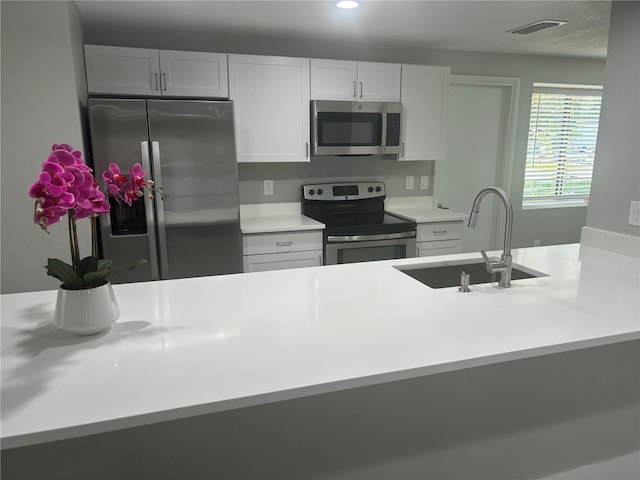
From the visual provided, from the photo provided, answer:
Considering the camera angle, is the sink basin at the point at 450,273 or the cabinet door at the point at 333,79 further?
the cabinet door at the point at 333,79

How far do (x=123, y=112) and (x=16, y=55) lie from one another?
1.92 ft

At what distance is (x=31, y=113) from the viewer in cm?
251

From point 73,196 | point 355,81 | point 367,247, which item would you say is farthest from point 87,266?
point 355,81

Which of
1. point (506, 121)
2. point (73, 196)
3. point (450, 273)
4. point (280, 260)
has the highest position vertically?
point (506, 121)

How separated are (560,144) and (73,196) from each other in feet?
16.5

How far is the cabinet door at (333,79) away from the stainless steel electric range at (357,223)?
739mm

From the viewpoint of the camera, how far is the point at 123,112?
273 cm

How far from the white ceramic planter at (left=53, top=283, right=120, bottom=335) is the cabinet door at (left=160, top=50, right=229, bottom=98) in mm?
2228

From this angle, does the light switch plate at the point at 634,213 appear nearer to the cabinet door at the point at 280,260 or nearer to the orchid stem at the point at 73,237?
the cabinet door at the point at 280,260

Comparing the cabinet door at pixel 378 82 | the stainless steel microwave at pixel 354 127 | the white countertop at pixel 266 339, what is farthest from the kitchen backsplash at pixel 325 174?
the white countertop at pixel 266 339

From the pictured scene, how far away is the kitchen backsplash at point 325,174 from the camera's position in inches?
144

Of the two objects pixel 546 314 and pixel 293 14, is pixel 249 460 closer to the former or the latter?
pixel 546 314

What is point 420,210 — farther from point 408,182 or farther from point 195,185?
point 195,185

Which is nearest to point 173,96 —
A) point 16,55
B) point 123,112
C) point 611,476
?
point 123,112
